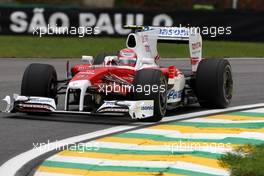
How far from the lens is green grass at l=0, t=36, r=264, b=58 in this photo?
2627 centimetres

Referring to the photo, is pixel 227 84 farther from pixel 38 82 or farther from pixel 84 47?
pixel 84 47

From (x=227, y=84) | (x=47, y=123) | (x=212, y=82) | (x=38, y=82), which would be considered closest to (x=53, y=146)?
(x=47, y=123)

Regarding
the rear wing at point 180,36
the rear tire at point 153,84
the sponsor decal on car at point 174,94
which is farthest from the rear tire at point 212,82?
the rear tire at point 153,84

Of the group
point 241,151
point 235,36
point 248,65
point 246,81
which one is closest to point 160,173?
point 241,151

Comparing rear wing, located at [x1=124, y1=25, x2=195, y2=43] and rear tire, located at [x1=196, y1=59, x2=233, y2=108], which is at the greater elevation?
rear wing, located at [x1=124, y1=25, x2=195, y2=43]

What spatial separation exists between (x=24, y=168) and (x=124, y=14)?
2240 cm

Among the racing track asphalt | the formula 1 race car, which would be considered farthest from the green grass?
the formula 1 race car

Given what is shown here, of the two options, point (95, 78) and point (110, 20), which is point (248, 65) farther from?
point (95, 78)

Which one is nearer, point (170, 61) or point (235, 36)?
point (170, 61)

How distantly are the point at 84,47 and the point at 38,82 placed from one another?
1649 cm

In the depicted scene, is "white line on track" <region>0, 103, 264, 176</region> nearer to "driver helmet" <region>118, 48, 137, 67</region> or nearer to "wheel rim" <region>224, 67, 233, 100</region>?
"wheel rim" <region>224, 67, 233, 100</region>

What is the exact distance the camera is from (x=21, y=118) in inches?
477

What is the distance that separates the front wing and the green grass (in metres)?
13.0

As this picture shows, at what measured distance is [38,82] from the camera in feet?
40.2
